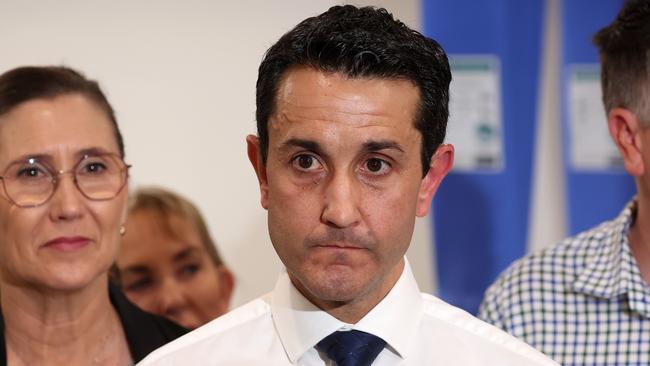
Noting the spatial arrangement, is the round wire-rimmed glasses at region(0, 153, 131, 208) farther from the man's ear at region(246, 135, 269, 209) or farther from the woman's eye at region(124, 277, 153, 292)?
the woman's eye at region(124, 277, 153, 292)

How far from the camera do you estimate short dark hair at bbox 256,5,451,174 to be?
197 cm

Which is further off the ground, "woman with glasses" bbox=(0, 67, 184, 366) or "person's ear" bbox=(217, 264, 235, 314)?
"woman with glasses" bbox=(0, 67, 184, 366)

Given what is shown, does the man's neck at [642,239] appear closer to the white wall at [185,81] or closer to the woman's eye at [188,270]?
the white wall at [185,81]

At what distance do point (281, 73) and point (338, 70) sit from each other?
5.4 inches

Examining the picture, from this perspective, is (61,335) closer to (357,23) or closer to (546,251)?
(357,23)

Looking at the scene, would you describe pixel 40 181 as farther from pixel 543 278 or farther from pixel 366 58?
pixel 543 278

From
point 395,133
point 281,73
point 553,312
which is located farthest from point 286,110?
point 553,312

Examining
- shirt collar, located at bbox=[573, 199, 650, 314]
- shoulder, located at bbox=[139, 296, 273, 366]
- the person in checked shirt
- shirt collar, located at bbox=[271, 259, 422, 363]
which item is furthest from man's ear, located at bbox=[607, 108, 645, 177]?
shoulder, located at bbox=[139, 296, 273, 366]

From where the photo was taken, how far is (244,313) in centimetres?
219

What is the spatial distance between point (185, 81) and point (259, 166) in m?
2.02

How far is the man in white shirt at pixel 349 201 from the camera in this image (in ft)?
6.33

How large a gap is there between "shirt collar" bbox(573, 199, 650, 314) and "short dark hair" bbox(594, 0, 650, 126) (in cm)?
29

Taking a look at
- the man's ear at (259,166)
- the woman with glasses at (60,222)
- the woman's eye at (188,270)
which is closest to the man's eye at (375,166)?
the man's ear at (259,166)

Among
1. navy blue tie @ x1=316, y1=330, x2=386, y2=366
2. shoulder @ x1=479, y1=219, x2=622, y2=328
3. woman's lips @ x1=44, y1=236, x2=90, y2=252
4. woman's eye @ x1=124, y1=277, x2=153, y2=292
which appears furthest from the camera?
woman's eye @ x1=124, y1=277, x2=153, y2=292
